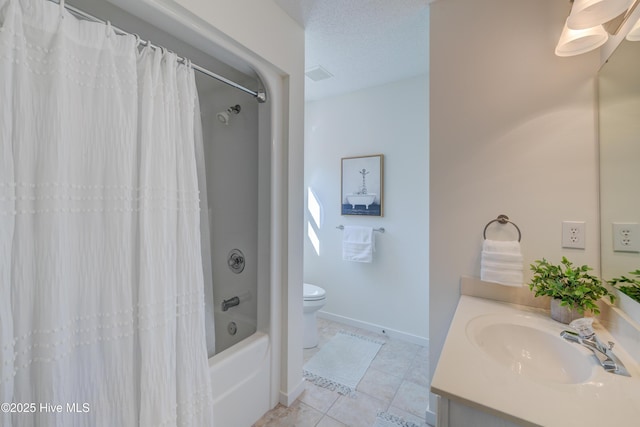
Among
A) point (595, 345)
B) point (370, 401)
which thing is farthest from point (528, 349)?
point (370, 401)

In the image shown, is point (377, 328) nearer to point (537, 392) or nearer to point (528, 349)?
point (528, 349)

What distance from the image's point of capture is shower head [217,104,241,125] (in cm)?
178

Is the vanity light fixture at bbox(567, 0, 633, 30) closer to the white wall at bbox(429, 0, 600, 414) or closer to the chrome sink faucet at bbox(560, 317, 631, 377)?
the white wall at bbox(429, 0, 600, 414)

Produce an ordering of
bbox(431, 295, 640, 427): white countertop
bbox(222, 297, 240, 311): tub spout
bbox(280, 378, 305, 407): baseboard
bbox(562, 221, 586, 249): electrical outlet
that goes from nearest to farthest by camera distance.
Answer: bbox(431, 295, 640, 427): white countertop, bbox(562, 221, 586, 249): electrical outlet, bbox(280, 378, 305, 407): baseboard, bbox(222, 297, 240, 311): tub spout

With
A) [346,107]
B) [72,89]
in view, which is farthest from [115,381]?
[346,107]

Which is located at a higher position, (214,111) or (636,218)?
(214,111)

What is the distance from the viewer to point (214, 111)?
74.2 inches

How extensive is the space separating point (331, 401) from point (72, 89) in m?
2.01

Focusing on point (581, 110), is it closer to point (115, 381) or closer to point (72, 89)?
point (72, 89)

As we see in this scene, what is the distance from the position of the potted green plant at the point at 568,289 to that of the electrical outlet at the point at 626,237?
0.14 metres

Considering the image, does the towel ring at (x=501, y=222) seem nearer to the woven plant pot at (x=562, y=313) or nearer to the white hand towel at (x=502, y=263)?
the white hand towel at (x=502, y=263)

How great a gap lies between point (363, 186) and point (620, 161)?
1786mm

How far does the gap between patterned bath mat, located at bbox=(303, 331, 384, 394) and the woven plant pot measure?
4.25 ft

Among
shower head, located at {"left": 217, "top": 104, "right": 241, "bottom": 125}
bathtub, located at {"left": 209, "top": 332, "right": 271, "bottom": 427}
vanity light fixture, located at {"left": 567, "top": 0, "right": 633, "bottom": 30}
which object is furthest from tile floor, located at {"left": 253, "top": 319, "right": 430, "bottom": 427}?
vanity light fixture, located at {"left": 567, "top": 0, "right": 633, "bottom": 30}
